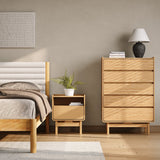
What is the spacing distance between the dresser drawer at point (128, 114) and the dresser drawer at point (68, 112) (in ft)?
1.25

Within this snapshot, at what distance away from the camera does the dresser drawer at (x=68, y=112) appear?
4.10 metres

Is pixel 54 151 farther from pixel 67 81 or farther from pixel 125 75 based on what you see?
pixel 125 75

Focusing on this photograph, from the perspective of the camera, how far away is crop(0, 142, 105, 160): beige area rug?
2.86 m

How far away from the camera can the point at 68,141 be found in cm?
368

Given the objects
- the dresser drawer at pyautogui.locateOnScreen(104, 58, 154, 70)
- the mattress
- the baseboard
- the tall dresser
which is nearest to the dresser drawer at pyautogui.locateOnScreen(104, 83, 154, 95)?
the tall dresser

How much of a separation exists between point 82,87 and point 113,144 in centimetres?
136

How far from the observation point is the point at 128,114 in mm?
4102

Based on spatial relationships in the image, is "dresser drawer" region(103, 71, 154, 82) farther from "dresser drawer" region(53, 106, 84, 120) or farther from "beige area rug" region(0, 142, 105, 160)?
"beige area rug" region(0, 142, 105, 160)

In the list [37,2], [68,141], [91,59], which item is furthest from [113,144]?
[37,2]

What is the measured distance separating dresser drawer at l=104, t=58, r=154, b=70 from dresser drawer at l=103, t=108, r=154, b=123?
63 cm

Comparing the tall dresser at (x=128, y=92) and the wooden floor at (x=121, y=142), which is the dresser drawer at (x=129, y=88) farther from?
the wooden floor at (x=121, y=142)

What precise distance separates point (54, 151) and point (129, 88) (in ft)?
5.34

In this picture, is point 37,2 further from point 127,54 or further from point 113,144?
point 113,144

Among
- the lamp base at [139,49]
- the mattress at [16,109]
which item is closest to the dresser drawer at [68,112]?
the mattress at [16,109]
